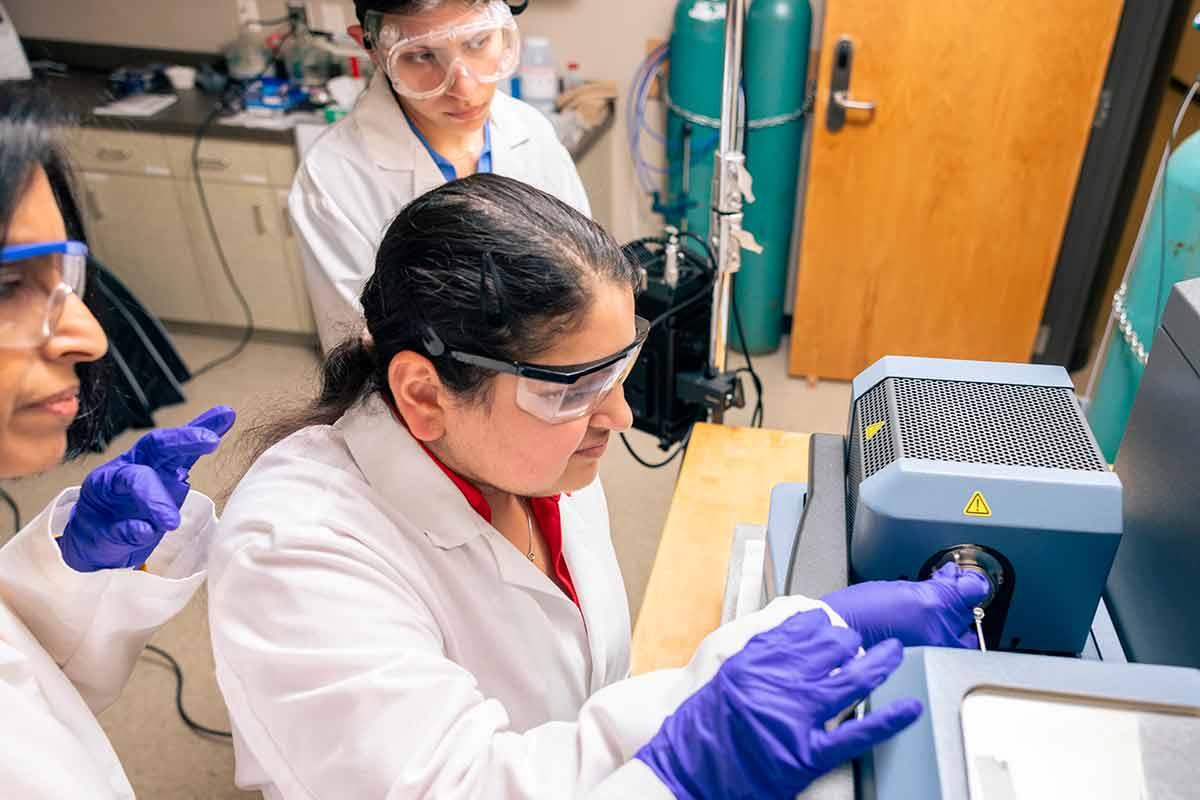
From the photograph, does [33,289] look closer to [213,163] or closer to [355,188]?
[355,188]

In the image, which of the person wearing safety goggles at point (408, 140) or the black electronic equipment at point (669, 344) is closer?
the person wearing safety goggles at point (408, 140)

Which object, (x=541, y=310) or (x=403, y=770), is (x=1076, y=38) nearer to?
(x=541, y=310)

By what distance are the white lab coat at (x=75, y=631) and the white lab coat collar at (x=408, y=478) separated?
313 millimetres

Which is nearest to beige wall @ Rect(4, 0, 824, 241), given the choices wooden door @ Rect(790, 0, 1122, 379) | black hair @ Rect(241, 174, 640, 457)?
wooden door @ Rect(790, 0, 1122, 379)

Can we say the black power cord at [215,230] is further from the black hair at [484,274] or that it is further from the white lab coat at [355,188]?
the black hair at [484,274]

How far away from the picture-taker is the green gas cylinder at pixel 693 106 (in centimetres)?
294

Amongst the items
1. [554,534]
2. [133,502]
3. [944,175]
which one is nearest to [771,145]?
[944,175]

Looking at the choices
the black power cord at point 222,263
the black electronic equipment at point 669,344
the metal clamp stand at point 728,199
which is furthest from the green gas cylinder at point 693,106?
the black power cord at point 222,263

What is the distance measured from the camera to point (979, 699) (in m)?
0.76

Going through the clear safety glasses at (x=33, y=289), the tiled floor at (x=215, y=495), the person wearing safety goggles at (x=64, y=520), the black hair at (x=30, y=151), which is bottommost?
the tiled floor at (x=215, y=495)

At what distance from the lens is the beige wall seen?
324cm

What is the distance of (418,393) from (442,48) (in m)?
0.93

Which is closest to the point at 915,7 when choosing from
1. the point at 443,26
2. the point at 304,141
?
Result: the point at 443,26

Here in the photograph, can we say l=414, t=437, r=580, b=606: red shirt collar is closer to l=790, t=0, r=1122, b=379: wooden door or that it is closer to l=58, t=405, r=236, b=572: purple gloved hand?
l=58, t=405, r=236, b=572: purple gloved hand
